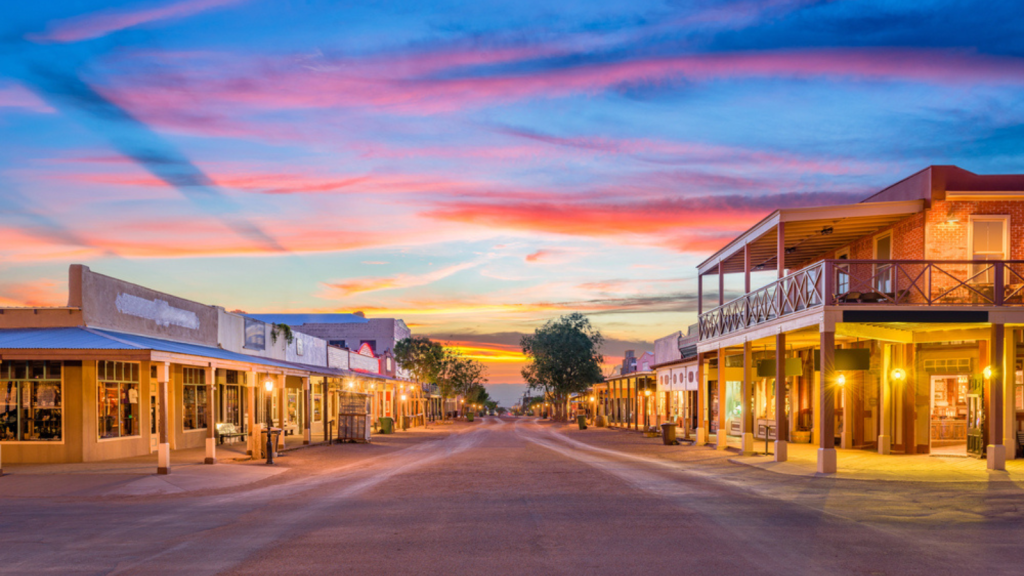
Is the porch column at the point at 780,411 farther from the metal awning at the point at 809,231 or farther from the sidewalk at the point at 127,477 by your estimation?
the sidewalk at the point at 127,477

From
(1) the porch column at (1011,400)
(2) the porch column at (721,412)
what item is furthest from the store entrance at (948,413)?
(2) the porch column at (721,412)

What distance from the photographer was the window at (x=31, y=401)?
20141 millimetres

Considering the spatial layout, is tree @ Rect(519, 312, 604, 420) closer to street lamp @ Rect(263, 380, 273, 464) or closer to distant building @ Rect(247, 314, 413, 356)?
distant building @ Rect(247, 314, 413, 356)

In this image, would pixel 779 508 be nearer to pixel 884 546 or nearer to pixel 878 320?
pixel 884 546

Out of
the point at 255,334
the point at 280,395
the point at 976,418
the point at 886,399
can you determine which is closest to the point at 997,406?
the point at 976,418

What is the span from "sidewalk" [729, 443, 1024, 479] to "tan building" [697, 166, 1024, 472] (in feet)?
1.70

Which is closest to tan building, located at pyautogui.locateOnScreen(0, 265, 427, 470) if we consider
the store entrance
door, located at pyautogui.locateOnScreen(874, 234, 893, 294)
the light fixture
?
door, located at pyautogui.locateOnScreen(874, 234, 893, 294)

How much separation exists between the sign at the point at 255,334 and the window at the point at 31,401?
11.5 meters

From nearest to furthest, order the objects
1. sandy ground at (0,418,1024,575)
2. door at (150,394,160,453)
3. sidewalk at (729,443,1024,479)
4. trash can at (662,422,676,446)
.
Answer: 1. sandy ground at (0,418,1024,575)
2. sidewalk at (729,443,1024,479)
3. door at (150,394,160,453)
4. trash can at (662,422,676,446)

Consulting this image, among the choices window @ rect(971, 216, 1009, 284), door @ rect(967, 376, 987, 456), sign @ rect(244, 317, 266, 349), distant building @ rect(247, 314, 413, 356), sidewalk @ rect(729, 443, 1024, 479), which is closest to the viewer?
sidewalk @ rect(729, 443, 1024, 479)

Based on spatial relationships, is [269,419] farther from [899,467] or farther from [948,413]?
[948,413]

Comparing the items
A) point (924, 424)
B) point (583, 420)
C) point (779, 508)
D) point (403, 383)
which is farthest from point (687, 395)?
point (779, 508)

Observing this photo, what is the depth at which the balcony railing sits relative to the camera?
18344 millimetres

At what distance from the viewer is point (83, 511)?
12711 mm
